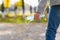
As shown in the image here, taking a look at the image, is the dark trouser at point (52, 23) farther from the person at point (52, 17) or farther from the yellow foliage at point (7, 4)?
the yellow foliage at point (7, 4)

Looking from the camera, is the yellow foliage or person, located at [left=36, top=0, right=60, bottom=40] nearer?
person, located at [left=36, top=0, right=60, bottom=40]

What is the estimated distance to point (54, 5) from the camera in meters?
3.89

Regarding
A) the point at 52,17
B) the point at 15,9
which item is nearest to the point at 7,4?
the point at 15,9

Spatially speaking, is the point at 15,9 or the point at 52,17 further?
the point at 15,9

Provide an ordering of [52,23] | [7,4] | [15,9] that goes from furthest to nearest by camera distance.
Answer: [15,9] < [7,4] < [52,23]

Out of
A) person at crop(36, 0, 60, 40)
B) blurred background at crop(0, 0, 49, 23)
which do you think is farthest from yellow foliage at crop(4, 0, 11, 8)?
person at crop(36, 0, 60, 40)

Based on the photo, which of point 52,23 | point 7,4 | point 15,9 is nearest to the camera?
point 52,23

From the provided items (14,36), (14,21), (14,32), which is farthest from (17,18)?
(14,36)

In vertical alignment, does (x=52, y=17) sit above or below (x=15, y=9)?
above

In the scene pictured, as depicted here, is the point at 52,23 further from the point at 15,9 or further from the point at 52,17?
the point at 15,9

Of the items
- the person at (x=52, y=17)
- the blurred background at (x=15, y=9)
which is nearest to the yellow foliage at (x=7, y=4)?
the blurred background at (x=15, y=9)

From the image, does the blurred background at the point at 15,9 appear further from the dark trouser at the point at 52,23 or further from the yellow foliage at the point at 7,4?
the dark trouser at the point at 52,23

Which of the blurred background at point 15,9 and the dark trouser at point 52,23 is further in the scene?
the blurred background at point 15,9

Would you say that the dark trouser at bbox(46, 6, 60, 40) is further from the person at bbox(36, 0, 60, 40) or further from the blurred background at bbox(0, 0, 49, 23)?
the blurred background at bbox(0, 0, 49, 23)
